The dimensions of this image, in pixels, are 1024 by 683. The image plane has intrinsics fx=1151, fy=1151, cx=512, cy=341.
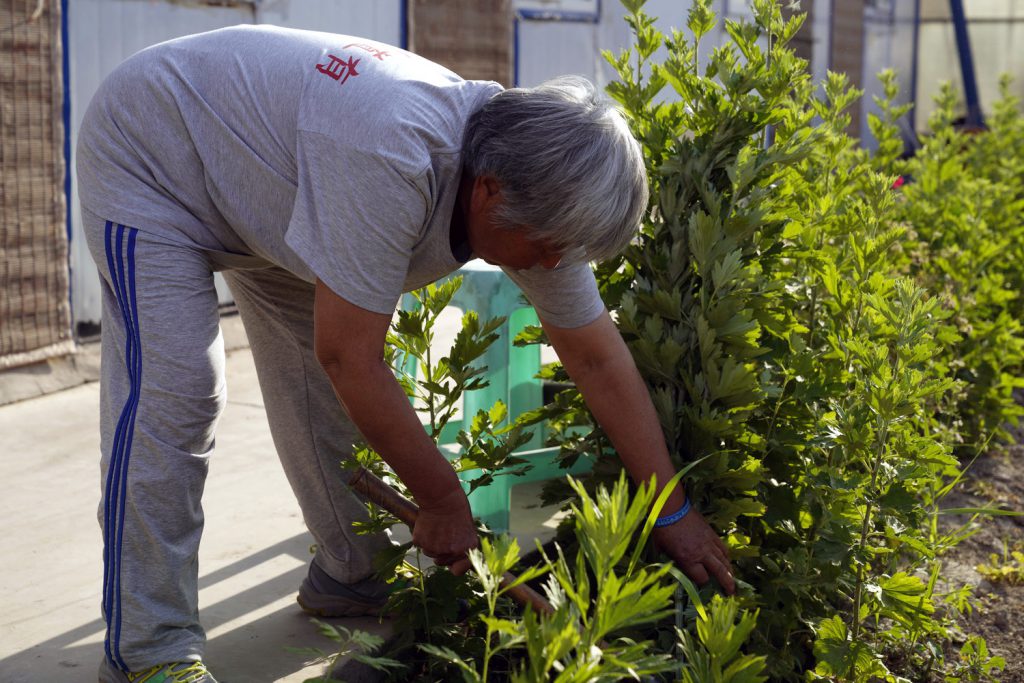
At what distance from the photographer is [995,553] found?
11.1ft

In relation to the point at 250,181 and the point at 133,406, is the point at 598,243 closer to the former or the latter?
the point at 250,181

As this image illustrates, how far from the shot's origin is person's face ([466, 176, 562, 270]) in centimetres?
197

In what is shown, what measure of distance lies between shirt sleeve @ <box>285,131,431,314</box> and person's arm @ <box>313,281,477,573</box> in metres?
0.04

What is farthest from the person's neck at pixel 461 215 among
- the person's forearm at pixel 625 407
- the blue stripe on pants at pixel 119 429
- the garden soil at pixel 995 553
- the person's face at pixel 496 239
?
the garden soil at pixel 995 553

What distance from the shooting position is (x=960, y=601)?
8.65ft

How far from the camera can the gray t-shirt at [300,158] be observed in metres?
1.88

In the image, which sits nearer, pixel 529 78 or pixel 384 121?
pixel 384 121

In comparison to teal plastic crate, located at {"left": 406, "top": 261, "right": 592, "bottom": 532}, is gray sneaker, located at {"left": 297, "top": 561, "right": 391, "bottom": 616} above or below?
below

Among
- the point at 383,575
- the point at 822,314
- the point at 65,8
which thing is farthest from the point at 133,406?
the point at 65,8

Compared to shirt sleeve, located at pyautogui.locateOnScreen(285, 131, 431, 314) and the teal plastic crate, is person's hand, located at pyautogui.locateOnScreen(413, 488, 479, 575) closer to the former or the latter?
shirt sleeve, located at pyautogui.locateOnScreen(285, 131, 431, 314)

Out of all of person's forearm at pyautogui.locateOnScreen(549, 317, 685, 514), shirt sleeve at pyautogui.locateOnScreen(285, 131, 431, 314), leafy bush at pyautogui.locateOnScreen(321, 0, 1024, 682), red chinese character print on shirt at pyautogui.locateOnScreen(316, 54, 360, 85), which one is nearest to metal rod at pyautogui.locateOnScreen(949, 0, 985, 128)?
leafy bush at pyautogui.locateOnScreen(321, 0, 1024, 682)

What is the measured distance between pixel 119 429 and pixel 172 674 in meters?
0.46

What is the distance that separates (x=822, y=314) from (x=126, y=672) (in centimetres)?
191

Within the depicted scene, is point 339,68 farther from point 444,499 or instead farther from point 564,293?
point 444,499
